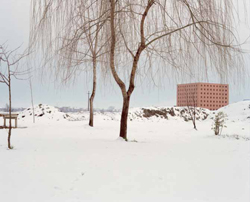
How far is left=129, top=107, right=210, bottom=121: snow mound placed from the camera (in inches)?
738

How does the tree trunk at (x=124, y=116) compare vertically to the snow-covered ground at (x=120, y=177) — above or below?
above

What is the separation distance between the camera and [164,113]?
1939cm

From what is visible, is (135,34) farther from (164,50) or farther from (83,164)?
(83,164)

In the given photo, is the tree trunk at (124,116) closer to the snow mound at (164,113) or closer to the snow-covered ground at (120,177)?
the snow-covered ground at (120,177)

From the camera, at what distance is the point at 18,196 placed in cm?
242

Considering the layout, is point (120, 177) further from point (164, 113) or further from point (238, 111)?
point (164, 113)

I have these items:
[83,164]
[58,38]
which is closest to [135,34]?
[58,38]

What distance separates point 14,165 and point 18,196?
1149mm

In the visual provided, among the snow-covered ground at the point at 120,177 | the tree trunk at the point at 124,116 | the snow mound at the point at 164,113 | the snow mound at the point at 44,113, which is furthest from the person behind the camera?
the snow mound at the point at 164,113

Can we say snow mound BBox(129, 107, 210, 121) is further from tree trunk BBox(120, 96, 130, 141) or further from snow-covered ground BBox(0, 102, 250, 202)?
snow-covered ground BBox(0, 102, 250, 202)

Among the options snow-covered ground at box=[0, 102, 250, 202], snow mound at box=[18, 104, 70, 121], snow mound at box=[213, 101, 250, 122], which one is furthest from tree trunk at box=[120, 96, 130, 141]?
snow mound at box=[18, 104, 70, 121]

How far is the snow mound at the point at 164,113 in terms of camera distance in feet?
61.5

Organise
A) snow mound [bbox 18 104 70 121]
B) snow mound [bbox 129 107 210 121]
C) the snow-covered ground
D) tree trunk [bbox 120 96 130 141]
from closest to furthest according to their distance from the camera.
→ the snow-covered ground → tree trunk [bbox 120 96 130 141] → snow mound [bbox 18 104 70 121] → snow mound [bbox 129 107 210 121]

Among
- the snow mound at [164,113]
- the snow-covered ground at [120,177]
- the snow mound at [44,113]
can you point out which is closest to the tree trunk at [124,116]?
the snow-covered ground at [120,177]
